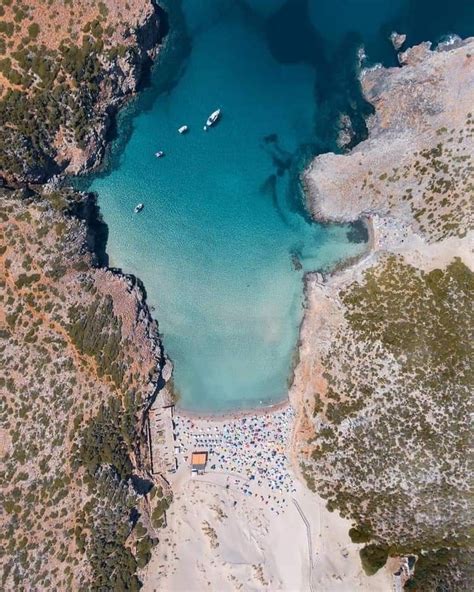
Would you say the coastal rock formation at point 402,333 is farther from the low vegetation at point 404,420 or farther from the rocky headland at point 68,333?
the rocky headland at point 68,333

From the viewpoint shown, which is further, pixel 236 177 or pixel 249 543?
pixel 236 177

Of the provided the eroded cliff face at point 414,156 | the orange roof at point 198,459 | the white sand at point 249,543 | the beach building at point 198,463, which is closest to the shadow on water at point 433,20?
the eroded cliff face at point 414,156

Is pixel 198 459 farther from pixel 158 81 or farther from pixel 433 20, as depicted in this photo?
pixel 433 20

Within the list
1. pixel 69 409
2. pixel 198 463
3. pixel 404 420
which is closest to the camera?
pixel 404 420

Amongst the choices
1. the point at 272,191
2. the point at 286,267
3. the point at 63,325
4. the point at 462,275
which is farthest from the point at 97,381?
the point at 462,275

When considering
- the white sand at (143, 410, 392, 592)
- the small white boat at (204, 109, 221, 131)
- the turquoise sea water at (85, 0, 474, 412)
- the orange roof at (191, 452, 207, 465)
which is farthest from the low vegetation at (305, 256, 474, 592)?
the small white boat at (204, 109, 221, 131)

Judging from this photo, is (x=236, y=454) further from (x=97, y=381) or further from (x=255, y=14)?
(x=255, y=14)

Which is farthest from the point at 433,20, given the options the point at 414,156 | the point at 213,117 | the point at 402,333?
the point at 402,333
